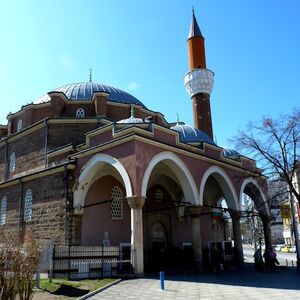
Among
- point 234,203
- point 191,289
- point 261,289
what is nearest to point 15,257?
point 191,289

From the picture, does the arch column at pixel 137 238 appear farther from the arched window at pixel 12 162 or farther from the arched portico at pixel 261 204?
the arched window at pixel 12 162

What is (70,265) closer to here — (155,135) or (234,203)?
(155,135)

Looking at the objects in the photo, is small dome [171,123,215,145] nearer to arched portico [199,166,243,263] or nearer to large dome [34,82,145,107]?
arched portico [199,166,243,263]

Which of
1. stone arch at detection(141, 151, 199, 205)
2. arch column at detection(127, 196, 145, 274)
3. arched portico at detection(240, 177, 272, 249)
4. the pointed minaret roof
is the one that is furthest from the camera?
the pointed minaret roof

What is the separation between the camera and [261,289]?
33.3 ft

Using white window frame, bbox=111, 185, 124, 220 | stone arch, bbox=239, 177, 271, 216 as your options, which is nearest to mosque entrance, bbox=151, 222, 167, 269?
white window frame, bbox=111, 185, 124, 220

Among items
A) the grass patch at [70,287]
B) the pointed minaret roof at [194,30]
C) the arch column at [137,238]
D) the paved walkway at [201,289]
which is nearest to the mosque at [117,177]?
the arch column at [137,238]

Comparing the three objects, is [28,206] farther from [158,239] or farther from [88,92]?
[88,92]

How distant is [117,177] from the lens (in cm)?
1703

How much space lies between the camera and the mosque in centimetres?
1443

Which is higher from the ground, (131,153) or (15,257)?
(131,153)

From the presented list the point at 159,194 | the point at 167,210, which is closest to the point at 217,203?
the point at 167,210

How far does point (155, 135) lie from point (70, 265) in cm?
588

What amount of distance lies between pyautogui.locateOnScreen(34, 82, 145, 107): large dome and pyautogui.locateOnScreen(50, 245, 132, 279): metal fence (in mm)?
10830
